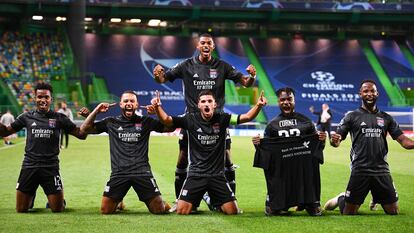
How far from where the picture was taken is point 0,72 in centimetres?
4700

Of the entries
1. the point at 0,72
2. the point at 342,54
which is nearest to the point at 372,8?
the point at 342,54

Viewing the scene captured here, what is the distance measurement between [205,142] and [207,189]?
66cm

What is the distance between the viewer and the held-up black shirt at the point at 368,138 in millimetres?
9742

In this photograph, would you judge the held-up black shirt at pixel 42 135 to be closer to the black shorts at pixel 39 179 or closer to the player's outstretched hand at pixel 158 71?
the black shorts at pixel 39 179

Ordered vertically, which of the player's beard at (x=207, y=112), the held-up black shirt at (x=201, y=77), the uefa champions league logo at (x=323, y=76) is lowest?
the player's beard at (x=207, y=112)

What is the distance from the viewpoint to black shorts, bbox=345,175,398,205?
9645mm

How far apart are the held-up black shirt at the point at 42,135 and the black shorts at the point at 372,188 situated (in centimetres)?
418

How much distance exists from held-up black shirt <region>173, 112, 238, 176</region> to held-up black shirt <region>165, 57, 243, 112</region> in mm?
312

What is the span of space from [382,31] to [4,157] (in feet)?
138

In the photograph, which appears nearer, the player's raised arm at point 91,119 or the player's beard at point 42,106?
the player's raised arm at point 91,119

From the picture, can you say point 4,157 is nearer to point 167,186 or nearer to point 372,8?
point 167,186

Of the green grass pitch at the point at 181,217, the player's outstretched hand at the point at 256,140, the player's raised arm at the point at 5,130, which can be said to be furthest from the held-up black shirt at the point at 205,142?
the player's raised arm at the point at 5,130

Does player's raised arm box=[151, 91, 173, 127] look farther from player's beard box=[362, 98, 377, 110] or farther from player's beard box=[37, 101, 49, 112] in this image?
player's beard box=[362, 98, 377, 110]

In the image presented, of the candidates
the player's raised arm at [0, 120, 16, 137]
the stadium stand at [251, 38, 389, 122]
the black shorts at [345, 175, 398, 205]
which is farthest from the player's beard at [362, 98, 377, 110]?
the stadium stand at [251, 38, 389, 122]
